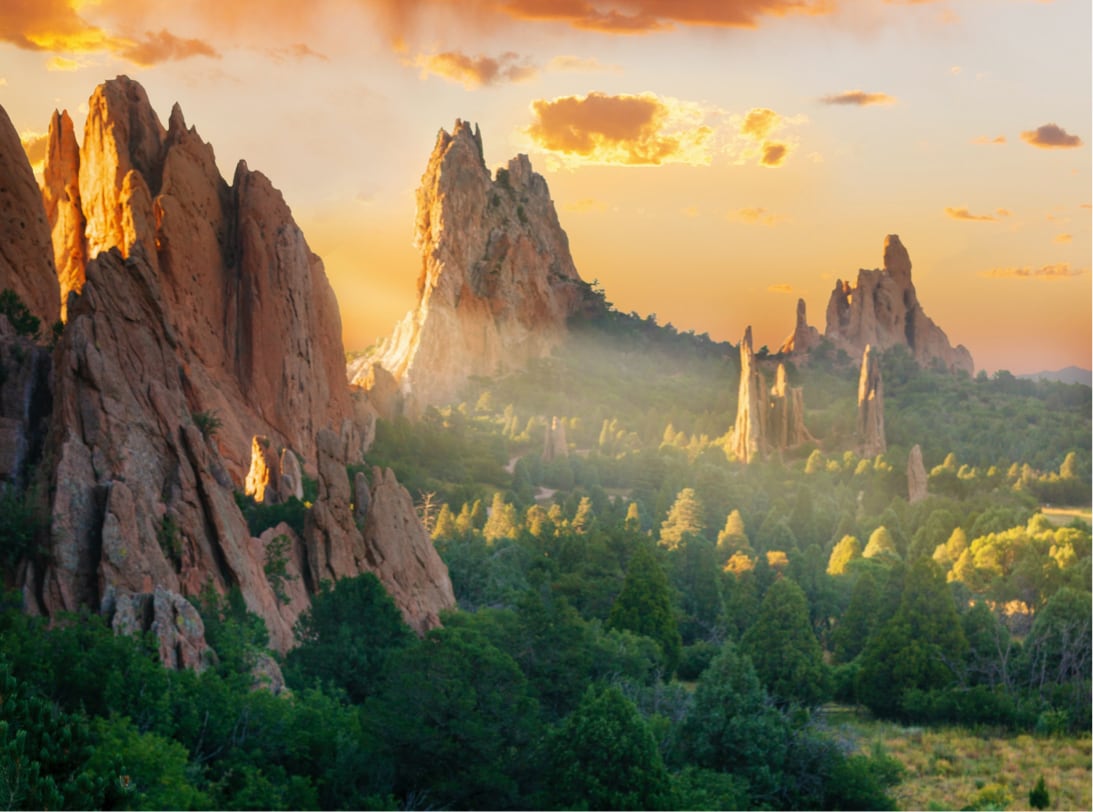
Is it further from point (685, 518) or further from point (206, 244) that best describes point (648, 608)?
point (685, 518)

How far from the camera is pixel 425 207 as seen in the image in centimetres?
9488

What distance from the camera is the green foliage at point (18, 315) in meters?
22.7

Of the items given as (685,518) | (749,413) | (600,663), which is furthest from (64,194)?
(749,413)

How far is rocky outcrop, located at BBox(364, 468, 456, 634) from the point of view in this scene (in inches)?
1001

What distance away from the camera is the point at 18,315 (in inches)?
910

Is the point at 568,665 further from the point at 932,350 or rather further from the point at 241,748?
the point at 932,350

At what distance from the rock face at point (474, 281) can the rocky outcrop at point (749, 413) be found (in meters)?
19.4

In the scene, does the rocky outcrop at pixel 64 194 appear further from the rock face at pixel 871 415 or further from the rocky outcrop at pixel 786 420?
the rock face at pixel 871 415

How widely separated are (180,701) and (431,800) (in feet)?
12.3

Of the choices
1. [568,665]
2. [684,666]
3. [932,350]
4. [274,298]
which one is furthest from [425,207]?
[568,665]

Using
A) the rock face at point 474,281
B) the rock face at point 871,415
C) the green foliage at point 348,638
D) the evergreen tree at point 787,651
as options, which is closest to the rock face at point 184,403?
the green foliage at point 348,638

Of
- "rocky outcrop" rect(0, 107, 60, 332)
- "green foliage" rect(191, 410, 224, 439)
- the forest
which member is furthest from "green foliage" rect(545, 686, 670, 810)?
"rocky outcrop" rect(0, 107, 60, 332)

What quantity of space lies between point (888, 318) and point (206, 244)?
3294 inches

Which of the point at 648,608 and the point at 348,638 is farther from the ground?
the point at 348,638
